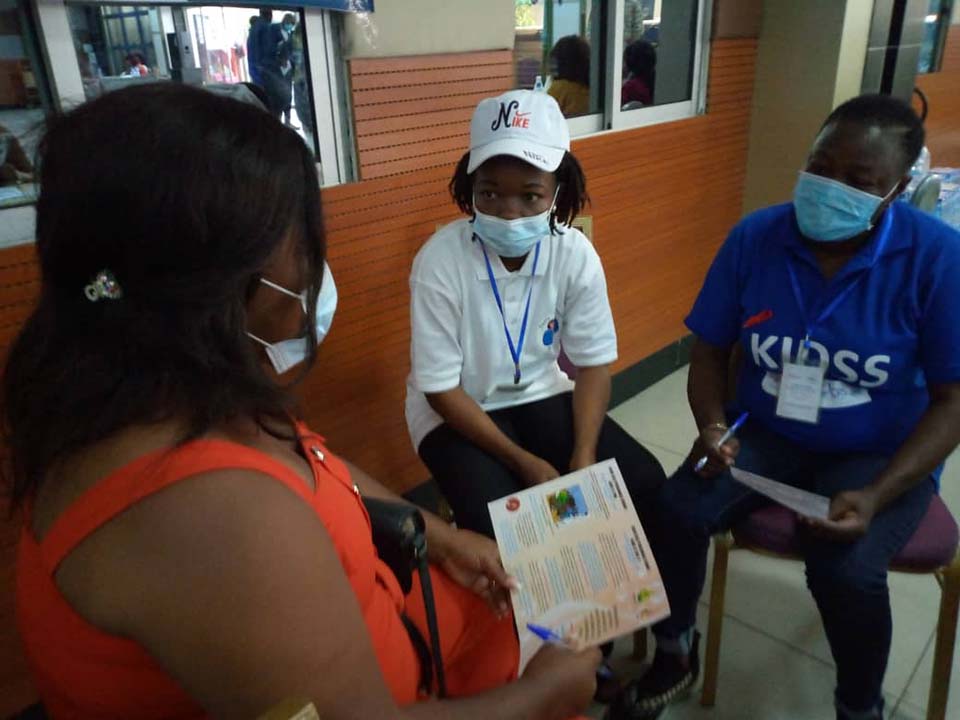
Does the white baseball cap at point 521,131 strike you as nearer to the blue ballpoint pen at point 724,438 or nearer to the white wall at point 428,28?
the white wall at point 428,28

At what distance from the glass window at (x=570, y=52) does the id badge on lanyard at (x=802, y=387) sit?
1318mm

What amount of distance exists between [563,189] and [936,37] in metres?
3.73

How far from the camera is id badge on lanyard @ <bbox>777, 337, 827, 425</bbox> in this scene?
4.60ft

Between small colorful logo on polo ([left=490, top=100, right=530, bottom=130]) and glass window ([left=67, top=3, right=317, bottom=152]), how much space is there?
42 centimetres

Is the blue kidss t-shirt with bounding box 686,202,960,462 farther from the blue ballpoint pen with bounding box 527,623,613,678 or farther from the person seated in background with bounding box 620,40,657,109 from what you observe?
the person seated in background with bounding box 620,40,657,109

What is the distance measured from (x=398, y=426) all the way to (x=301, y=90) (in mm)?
976

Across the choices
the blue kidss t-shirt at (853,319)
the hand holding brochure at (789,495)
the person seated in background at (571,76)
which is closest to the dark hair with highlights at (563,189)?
the blue kidss t-shirt at (853,319)

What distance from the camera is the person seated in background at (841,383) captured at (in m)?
1.27

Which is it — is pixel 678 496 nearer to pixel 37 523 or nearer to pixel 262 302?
pixel 262 302

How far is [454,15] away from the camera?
70.7 inches

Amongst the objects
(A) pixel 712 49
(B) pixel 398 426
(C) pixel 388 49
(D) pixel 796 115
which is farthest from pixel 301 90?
(D) pixel 796 115

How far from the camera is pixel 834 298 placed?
1374 millimetres

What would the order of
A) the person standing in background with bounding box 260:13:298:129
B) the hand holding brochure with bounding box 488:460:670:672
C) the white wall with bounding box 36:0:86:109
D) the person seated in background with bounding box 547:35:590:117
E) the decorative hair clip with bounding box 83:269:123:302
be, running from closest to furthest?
the decorative hair clip with bounding box 83:269:123:302
the hand holding brochure with bounding box 488:460:670:672
the white wall with bounding box 36:0:86:109
the person standing in background with bounding box 260:13:298:129
the person seated in background with bounding box 547:35:590:117

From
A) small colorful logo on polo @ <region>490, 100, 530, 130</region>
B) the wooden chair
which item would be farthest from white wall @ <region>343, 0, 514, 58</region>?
the wooden chair
